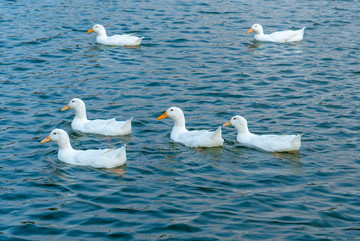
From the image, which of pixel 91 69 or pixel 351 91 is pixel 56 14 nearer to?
pixel 91 69

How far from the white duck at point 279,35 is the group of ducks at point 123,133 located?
30.0 ft

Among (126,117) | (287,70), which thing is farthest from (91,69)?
(287,70)

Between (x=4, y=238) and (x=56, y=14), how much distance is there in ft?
60.0

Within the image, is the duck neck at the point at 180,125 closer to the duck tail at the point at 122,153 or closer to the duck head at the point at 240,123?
the duck head at the point at 240,123

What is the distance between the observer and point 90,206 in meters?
11.3

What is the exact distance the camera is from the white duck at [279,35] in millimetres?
23344

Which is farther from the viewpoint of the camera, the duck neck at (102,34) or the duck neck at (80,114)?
the duck neck at (102,34)

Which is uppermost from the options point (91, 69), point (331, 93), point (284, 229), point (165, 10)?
point (165, 10)

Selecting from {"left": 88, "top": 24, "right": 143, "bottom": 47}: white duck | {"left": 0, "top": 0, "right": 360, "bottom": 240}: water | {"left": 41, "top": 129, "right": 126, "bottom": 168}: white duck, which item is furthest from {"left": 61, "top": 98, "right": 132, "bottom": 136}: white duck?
{"left": 88, "top": 24, "right": 143, "bottom": 47}: white duck

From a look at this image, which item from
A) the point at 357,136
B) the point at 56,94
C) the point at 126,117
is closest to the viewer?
the point at 357,136

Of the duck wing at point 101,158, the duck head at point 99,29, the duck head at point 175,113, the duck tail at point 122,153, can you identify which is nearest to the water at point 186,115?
the duck wing at point 101,158

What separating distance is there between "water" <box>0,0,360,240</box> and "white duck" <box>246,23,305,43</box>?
521 mm

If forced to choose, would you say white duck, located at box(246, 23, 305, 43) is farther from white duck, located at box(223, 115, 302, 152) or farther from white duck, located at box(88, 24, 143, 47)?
white duck, located at box(223, 115, 302, 152)

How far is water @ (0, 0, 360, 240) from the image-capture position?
10914 mm
